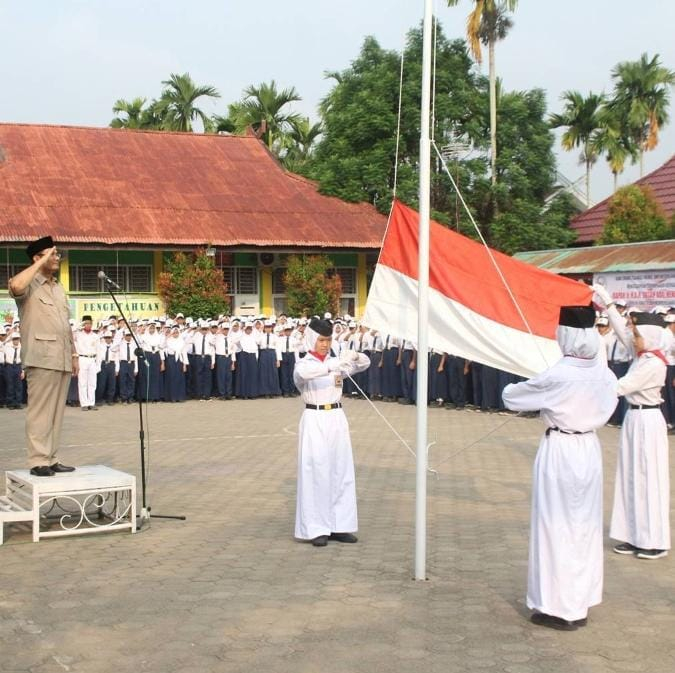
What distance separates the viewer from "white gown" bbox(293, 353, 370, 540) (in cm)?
845

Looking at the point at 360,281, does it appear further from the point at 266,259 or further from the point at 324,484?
the point at 324,484

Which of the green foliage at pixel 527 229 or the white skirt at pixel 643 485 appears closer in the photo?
the white skirt at pixel 643 485

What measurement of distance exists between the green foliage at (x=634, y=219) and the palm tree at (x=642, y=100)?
467 inches

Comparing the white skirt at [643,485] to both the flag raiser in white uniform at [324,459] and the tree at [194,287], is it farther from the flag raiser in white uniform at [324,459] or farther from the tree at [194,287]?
the tree at [194,287]

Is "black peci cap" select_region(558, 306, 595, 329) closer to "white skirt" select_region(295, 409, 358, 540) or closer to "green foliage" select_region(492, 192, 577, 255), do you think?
"white skirt" select_region(295, 409, 358, 540)

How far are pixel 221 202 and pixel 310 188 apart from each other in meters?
3.87

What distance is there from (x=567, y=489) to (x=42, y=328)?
15.0 ft

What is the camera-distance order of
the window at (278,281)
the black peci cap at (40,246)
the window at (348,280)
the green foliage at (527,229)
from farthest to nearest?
the green foliage at (527,229), the window at (348,280), the window at (278,281), the black peci cap at (40,246)

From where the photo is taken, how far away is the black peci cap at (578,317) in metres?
6.43

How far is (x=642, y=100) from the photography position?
40531 millimetres

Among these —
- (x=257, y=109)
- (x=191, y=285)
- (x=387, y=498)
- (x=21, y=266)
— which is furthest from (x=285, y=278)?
(x=387, y=498)

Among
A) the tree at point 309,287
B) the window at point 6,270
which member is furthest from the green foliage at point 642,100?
the window at point 6,270

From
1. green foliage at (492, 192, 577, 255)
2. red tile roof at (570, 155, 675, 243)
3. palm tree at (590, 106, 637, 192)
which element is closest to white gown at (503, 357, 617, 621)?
red tile roof at (570, 155, 675, 243)

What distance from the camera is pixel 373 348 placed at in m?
23.1
